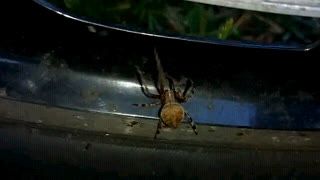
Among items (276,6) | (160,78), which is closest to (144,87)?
(160,78)

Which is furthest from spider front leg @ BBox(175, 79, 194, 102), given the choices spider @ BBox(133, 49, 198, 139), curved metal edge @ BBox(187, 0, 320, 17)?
curved metal edge @ BBox(187, 0, 320, 17)

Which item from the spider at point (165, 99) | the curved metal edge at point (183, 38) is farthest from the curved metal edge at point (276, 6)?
the spider at point (165, 99)

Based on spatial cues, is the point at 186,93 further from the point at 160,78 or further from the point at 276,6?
the point at 276,6

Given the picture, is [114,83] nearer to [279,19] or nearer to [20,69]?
[20,69]

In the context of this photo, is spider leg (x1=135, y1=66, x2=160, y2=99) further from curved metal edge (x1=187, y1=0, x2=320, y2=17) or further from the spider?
curved metal edge (x1=187, y1=0, x2=320, y2=17)

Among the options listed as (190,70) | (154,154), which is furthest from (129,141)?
(190,70)

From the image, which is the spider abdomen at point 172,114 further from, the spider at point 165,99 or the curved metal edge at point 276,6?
the curved metal edge at point 276,6
